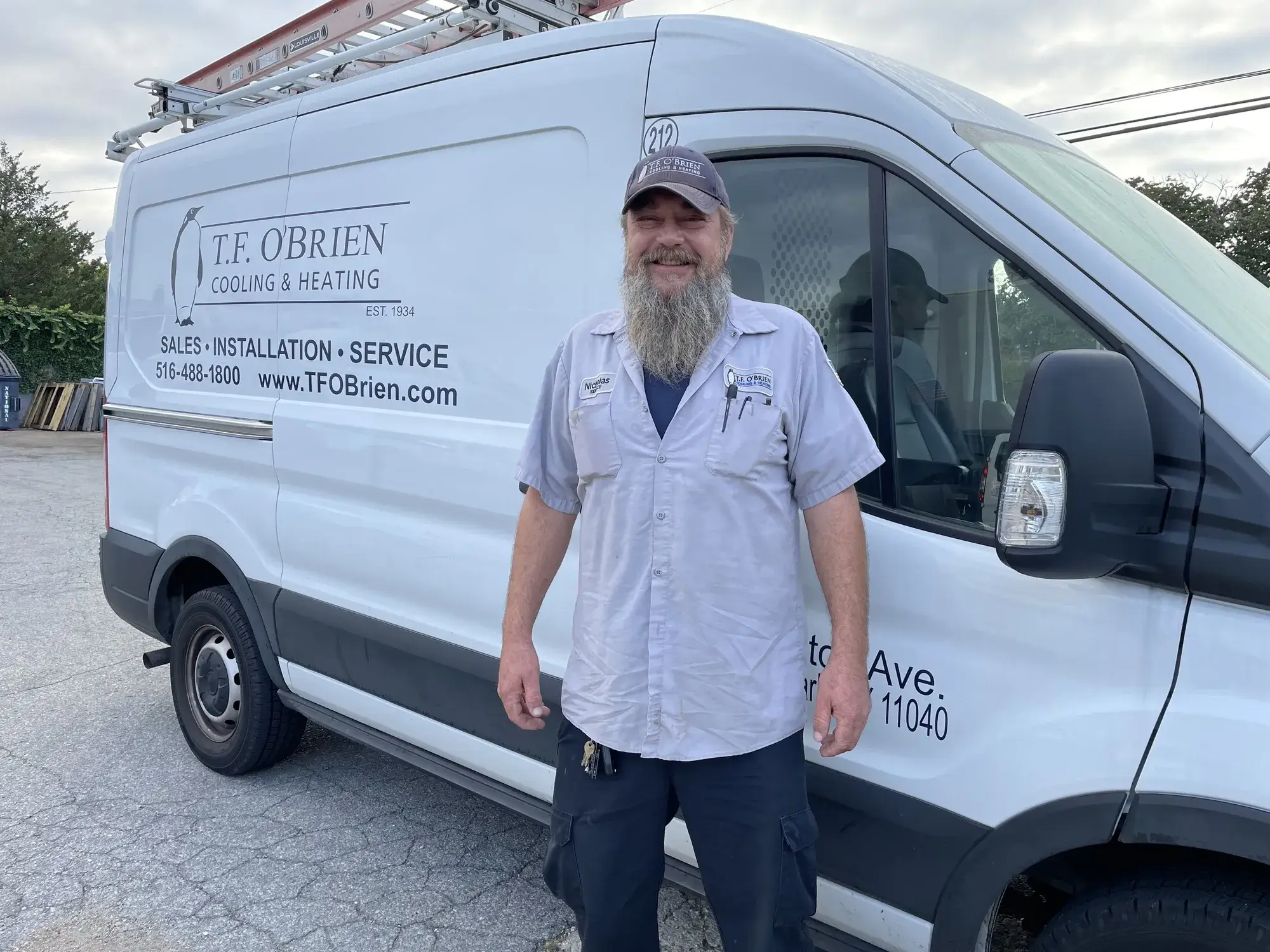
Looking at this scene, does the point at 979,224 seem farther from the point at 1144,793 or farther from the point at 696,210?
the point at 1144,793

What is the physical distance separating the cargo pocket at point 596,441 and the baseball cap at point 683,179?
41 cm

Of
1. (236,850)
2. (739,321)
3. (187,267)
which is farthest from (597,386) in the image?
(187,267)

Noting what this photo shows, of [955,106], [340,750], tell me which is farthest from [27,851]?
[955,106]

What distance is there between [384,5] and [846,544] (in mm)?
3255

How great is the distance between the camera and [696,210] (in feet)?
6.06

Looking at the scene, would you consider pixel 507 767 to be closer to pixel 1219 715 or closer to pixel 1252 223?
pixel 1219 715

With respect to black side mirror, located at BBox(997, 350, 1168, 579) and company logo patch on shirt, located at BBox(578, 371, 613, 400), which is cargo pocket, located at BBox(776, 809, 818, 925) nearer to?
black side mirror, located at BBox(997, 350, 1168, 579)

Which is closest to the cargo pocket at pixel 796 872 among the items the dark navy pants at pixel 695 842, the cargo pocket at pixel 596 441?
the dark navy pants at pixel 695 842

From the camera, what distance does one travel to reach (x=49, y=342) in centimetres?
2014

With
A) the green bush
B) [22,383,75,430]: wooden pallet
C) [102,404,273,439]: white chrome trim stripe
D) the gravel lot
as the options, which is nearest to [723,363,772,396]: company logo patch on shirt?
the gravel lot

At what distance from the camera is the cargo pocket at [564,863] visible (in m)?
1.93

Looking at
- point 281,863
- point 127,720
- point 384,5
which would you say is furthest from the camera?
point 127,720

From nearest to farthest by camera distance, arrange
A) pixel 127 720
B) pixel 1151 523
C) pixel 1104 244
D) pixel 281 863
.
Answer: pixel 1151 523 → pixel 1104 244 → pixel 281 863 → pixel 127 720

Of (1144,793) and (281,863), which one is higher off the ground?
(1144,793)
